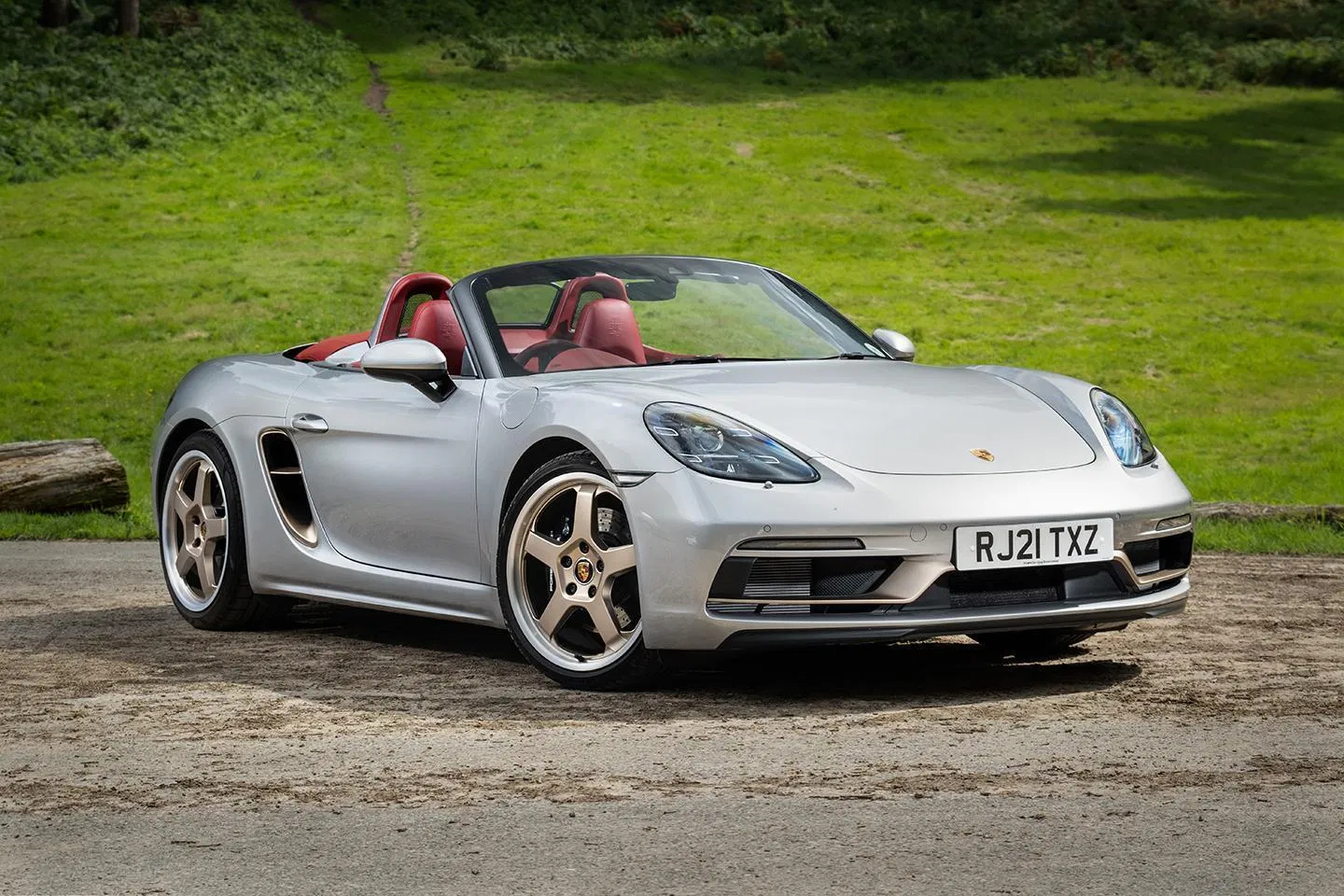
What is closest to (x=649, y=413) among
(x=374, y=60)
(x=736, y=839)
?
(x=736, y=839)

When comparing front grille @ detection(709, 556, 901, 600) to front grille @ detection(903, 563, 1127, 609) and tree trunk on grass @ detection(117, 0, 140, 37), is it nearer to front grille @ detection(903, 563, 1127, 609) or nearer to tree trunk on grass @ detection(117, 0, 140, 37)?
front grille @ detection(903, 563, 1127, 609)

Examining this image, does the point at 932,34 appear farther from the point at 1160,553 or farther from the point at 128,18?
the point at 1160,553

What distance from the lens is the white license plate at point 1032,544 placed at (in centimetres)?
524

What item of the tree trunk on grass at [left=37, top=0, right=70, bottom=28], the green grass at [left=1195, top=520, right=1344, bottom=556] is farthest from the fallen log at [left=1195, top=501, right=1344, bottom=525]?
the tree trunk on grass at [left=37, top=0, right=70, bottom=28]

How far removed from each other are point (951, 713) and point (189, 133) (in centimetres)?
4074

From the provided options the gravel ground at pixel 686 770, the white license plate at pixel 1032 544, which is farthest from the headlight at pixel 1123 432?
the gravel ground at pixel 686 770

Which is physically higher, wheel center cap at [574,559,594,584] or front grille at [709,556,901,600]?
front grille at [709,556,901,600]

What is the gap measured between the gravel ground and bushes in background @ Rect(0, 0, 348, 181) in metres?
35.7

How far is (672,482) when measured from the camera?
17.3 feet

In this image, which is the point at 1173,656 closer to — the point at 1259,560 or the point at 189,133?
the point at 1259,560

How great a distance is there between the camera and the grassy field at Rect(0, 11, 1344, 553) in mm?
25719

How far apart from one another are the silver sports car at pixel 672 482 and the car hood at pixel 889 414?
0.04 feet

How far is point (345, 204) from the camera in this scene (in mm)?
38000

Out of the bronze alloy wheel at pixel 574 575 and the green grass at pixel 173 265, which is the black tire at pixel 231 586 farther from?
the green grass at pixel 173 265
